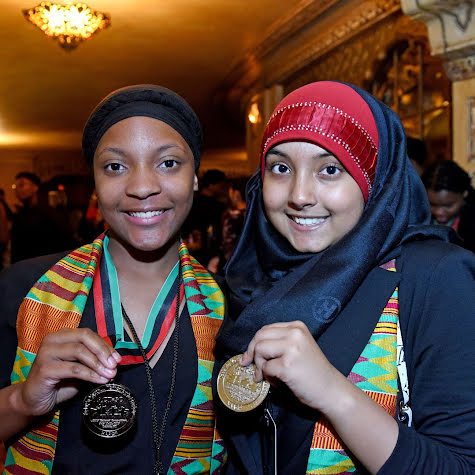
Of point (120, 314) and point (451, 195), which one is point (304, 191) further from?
point (451, 195)

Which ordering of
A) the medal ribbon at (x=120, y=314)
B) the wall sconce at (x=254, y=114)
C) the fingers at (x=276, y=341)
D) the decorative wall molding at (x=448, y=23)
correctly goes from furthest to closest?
1. the wall sconce at (x=254, y=114)
2. the decorative wall molding at (x=448, y=23)
3. the medal ribbon at (x=120, y=314)
4. the fingers at (x=276, y=341)

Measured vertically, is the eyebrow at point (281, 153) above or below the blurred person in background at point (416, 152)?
below

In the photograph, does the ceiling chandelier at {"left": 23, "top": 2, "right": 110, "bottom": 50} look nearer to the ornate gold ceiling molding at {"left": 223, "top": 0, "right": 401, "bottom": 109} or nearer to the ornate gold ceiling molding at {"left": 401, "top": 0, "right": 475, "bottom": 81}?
the ornate gold ceiling molding at {"left": 223, "top": 0, "right": 401, "bottom": 109}

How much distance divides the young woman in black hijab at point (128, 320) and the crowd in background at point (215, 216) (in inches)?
52.4

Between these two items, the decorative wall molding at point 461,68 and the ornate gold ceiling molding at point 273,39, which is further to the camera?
the ornate gold ceiling molding at point 273,39

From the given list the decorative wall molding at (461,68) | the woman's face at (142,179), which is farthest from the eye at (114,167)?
the decorative wall molding at (461,68)

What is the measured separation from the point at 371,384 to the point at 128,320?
0.77 meters

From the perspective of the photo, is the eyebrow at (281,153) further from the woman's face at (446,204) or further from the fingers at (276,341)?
the woman's face at (446,204)

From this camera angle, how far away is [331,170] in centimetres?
149

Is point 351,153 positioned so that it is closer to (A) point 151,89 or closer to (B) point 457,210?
(A) point 151,89

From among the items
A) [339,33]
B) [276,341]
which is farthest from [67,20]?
[276,341]

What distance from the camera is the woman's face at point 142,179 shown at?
1683 millimetres

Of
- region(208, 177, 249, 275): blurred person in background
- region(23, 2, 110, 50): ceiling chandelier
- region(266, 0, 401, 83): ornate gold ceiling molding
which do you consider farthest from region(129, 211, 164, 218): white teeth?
region(23, 2, 110, 50): ceiling chandelier

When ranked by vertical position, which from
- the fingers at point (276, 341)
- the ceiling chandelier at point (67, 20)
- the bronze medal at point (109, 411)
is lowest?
the bronze medal at point (109, 411)
